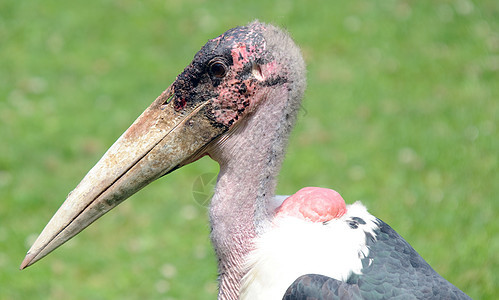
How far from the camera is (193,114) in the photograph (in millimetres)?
2809

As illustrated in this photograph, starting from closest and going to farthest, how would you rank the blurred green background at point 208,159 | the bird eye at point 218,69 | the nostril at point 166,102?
the bird eye at point 218,69, the nostril at point 166,102, the blurred green background at point 208,159

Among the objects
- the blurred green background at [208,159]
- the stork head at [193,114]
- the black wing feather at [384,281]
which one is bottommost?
the black wing feather at [384,281]

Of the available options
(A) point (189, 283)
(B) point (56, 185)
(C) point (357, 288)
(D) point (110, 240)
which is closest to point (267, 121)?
(C) point (357, 288)

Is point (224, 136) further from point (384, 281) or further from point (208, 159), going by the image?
point (208, 159)

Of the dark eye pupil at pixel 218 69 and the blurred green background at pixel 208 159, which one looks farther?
the blurred green background at pixel 208 159

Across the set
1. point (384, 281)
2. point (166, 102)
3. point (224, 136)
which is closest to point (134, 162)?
point (166, 102)

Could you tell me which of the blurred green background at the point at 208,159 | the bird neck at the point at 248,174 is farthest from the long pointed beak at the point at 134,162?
the blurred green background at the point at 208,159

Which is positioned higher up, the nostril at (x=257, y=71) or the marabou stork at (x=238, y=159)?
the nostril at (x=257, y=71)

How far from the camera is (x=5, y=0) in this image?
359 inches

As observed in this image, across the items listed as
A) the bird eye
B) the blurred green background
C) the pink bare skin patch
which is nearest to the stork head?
the bird eye

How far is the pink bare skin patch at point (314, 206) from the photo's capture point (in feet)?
9.23

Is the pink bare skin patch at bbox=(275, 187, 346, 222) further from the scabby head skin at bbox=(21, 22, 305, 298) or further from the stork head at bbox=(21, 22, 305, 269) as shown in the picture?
the stork head at bbox=(21, 22, 305, 269)

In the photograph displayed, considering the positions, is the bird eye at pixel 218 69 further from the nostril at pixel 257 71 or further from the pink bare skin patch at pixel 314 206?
the pink bare skin patch at pixel 314 206

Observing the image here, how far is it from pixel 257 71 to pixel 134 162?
64 centimetres
